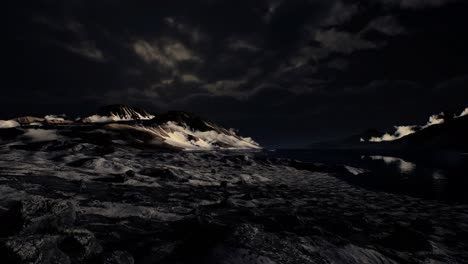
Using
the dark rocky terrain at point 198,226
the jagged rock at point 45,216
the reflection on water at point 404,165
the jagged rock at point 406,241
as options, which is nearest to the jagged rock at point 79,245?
the dark rocky terrain at point 198,226

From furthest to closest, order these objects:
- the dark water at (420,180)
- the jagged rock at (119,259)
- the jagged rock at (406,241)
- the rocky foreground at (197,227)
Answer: the dark water at (420,180)
the jagged rock at (406,241)
the rocky foreground at (197,227)
the jagged rock at (119,259)

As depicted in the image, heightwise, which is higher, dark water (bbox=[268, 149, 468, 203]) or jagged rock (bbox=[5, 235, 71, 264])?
dark water (bbox=[268, 149, 468, 203])

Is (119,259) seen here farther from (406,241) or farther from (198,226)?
(406,241)

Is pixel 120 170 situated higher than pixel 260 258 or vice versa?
pixel 260 258

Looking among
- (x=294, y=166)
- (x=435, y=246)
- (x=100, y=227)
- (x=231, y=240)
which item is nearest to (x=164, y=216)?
(x=100, y=227)

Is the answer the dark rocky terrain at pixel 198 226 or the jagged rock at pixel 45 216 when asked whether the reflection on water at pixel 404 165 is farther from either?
the jagged rock at pixel 45 216

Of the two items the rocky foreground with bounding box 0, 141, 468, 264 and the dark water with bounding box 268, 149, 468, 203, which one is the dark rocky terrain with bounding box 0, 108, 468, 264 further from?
the dark water with bounding box 268, 149, 468, 203

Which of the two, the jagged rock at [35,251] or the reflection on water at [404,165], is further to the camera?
the reflection on water at [404,165]

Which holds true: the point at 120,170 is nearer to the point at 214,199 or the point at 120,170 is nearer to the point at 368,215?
the point at 214,199

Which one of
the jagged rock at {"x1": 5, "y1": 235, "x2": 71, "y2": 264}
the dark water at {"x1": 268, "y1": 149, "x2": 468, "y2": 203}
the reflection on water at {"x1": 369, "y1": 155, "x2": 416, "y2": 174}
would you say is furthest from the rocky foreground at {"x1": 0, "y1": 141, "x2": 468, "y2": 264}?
the reflection on water at {"x1": 369, "y1": 155, "x2": 416, "y2": 174}

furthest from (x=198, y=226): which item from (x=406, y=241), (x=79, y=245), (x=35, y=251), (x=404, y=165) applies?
(x=404, y=165)

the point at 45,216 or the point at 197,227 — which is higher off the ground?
the point at 197,227

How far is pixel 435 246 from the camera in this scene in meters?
10.0

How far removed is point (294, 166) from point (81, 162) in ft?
113
